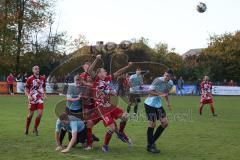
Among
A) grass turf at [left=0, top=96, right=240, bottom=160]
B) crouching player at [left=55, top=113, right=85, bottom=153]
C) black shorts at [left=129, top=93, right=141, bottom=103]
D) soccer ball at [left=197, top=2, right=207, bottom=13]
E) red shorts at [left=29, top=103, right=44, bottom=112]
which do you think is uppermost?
soccer ball at [left=197, top=2, right=207, bottom=13]

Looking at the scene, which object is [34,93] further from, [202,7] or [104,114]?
→ [202,7]

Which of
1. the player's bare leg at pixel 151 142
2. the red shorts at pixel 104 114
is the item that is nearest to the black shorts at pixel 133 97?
the red shorts at pixel 104 114

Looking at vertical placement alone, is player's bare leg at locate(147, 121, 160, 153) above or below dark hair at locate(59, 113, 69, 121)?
below

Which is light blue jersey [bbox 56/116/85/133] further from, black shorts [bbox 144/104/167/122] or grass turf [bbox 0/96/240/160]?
black shorts [bbox 144/104/167/122]

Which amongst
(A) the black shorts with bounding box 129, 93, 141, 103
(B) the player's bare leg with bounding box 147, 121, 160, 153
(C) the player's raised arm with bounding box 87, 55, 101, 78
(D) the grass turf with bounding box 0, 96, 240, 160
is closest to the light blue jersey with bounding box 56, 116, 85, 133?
(D) the grass turf with bounding box 0, 96, 240, 160

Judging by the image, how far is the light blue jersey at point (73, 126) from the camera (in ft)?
36.2

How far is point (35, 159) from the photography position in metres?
9.88

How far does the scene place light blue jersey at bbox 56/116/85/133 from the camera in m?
11.0

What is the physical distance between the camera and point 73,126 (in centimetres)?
1105

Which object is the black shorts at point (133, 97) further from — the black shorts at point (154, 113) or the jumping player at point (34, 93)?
the black shorts at point (154, 113)

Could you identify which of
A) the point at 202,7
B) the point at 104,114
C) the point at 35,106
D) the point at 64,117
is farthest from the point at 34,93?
the point at 202,7

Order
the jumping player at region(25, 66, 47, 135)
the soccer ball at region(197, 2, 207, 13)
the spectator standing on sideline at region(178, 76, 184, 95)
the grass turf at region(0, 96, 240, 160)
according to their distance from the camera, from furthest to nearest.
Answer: the spectator standing on sideline at region(178, 76, 184, 95), the soccer ball at region(197, 2, 207, 13), the jumping player at region(25, 66, 47, 135), the grass turf at region(0, 96, 240, 160)

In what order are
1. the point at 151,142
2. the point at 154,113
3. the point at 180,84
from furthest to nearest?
the point at 180,84 < the point at 154,113 < the point at 151,142

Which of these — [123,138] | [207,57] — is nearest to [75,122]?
[123,138]
